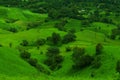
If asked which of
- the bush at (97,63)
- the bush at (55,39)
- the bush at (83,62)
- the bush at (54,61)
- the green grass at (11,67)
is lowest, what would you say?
the bush at (55,39)

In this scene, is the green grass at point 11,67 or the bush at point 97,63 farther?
the bush at point 97,63

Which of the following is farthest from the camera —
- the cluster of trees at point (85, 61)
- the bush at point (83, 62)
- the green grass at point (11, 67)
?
the bush at point (83, 62)

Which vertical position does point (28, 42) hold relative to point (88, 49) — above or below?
below

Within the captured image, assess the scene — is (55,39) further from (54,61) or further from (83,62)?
(83,62)

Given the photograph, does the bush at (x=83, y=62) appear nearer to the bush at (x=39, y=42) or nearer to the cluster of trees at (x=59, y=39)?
the bush at (x=39, y=42)

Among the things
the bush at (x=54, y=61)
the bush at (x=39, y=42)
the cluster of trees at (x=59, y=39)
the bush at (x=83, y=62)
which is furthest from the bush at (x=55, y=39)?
the bush at (x=83, y=62)

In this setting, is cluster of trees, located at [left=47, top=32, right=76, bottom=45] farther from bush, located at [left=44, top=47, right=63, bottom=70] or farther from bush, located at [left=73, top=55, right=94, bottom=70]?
bush, located at [left=73, top=55, right=94, bottom=70]

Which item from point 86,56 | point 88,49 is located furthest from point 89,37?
point 86,56

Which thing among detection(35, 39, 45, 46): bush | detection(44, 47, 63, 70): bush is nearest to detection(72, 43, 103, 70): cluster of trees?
detection(44, 47, 63, 70): bush

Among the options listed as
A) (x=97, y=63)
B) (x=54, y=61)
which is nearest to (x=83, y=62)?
(x=97, y=63)

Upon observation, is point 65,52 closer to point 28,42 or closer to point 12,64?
point 28,42

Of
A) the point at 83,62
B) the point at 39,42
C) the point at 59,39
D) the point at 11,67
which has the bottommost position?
the point at 59,39
